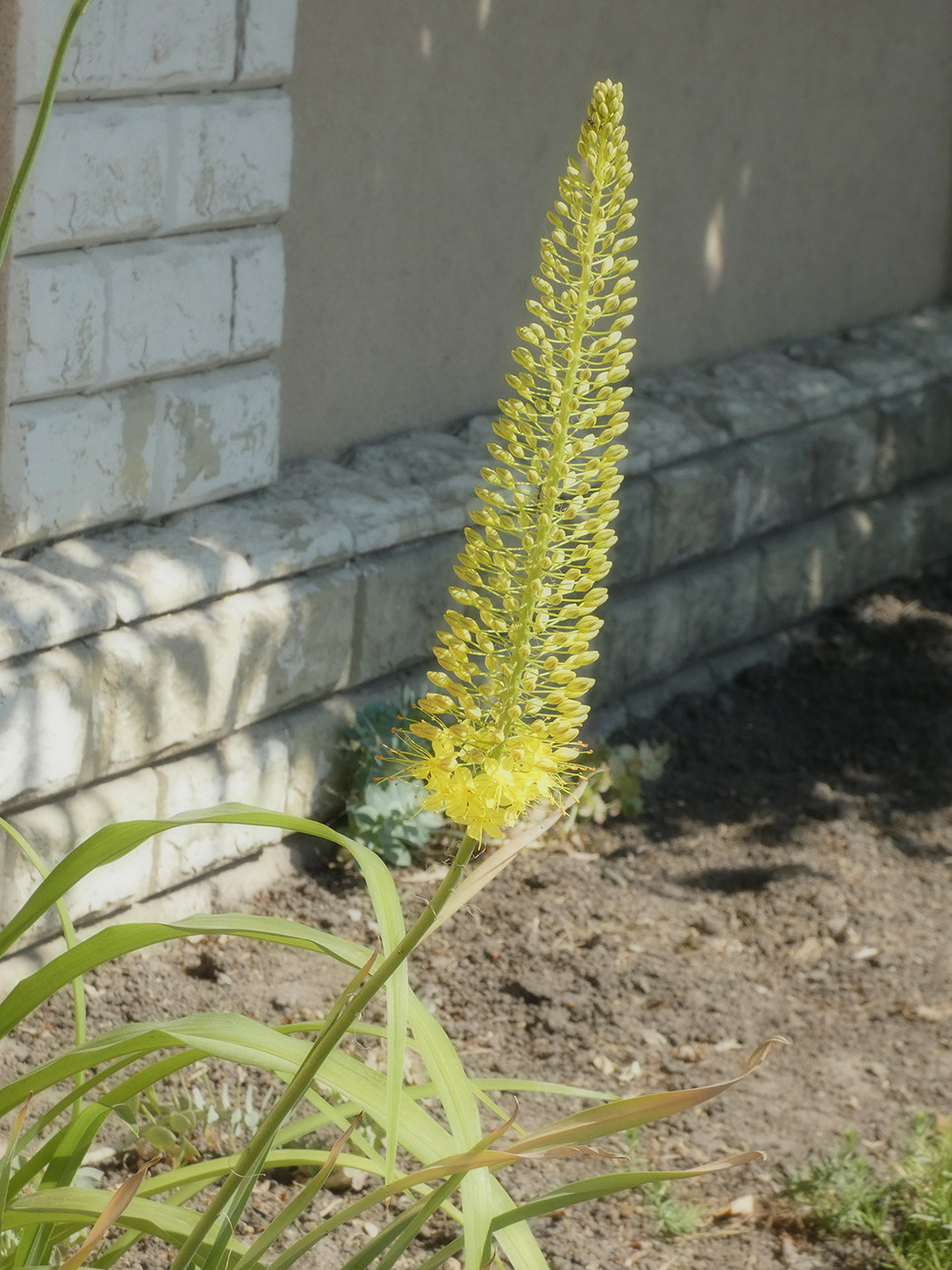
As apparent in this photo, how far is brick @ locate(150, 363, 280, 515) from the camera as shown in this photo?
133 inches

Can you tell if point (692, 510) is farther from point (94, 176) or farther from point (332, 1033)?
point (332, 1033)

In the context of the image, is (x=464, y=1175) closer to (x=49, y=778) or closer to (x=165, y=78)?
(x=49, y=778)

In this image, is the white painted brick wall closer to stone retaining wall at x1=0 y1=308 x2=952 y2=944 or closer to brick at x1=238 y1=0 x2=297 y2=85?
brick at x1=238 y1=0 x2=297 y2=85

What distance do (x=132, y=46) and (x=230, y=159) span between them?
1.16ft

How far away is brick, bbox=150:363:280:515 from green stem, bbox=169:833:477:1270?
2.15m

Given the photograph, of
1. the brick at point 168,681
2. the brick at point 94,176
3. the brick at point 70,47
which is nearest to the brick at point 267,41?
the brick at point 94,176

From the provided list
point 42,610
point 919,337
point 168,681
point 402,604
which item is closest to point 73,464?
point 42,610

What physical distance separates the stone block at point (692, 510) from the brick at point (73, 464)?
1.81 m

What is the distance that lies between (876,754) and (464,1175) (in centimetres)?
354

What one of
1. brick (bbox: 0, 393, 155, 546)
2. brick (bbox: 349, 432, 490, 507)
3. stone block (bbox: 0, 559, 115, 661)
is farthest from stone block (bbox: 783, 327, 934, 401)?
stone block (bbox: 0, 559, 115, 661)

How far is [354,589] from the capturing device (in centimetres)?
369

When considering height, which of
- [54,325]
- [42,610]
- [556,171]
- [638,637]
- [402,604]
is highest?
[556,171]

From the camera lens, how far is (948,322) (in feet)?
21.1

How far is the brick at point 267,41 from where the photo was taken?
322 centimetres
